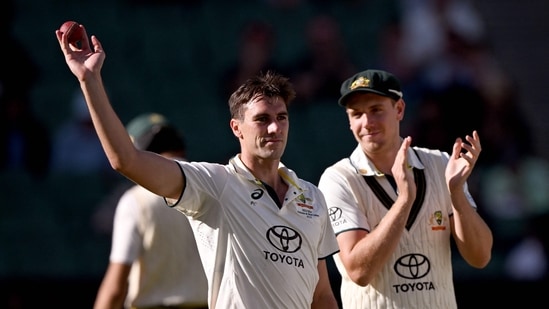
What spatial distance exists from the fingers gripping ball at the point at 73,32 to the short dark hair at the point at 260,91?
0.92 m

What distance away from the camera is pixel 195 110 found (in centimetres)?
1332

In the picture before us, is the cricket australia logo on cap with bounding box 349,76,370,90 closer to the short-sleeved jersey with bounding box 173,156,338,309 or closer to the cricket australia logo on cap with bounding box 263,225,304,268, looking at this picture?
the short-sleeved jersey with bounding box 173,156,338,309

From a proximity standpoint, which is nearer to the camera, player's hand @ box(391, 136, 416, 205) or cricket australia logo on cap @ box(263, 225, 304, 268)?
cricket australia logo on cap @ box(263, 225, 304, 268)

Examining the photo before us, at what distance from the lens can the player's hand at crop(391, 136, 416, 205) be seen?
525 centimetres

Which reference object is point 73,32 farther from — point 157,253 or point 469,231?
point 469,231

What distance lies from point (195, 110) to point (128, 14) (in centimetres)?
188

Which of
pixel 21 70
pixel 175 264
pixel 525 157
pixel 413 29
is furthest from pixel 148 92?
pixel 175 264

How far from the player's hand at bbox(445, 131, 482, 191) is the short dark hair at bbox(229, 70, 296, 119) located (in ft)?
3.16

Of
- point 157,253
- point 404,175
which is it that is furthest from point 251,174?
point 157,253

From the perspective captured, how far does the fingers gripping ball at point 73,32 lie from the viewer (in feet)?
14.2

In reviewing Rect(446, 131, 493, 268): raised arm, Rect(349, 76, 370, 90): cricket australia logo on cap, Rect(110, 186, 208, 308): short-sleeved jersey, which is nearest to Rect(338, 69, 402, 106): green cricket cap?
Rect(349, 76, 370, 90): cricket australia logo on cap

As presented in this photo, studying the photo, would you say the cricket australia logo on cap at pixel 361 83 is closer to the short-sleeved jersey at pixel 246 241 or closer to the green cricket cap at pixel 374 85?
the green cricket cap at pixel 374 85

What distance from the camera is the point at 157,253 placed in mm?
6219

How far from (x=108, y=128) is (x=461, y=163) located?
2.05 meters
